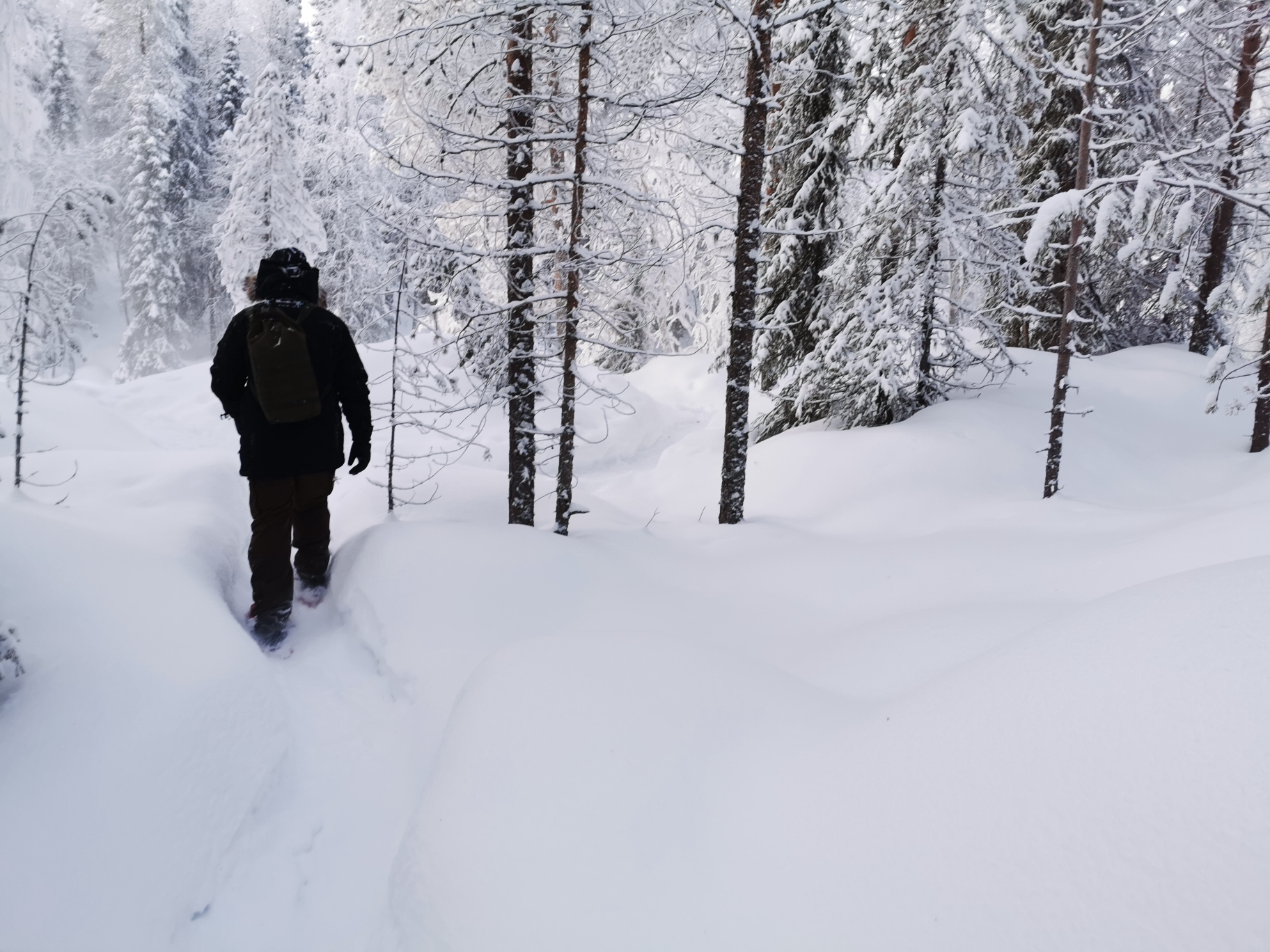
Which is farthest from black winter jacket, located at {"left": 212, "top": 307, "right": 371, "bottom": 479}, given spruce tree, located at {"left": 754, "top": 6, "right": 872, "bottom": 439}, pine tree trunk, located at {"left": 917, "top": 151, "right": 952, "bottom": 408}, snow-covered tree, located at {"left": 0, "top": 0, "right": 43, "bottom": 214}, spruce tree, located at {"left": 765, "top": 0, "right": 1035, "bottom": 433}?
pine tree trunk, located at {"left": 917, "top": 151, "right": 952, "bottom": 408}

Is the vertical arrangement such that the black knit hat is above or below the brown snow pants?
above

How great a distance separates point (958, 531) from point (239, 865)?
726 centimetres

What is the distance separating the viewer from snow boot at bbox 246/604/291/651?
4770 millimetres

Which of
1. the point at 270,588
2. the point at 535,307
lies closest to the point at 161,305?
the point at 535,307

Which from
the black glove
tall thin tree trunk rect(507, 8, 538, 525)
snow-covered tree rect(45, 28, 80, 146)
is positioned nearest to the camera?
the black glove

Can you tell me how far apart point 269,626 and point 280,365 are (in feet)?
5.88

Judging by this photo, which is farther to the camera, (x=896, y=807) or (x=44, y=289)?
(x=44, y=289)

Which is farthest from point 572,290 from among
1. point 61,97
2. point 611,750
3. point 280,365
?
point 61,97

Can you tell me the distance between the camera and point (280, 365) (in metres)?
4.72

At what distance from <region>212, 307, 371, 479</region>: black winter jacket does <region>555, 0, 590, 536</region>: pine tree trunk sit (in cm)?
232

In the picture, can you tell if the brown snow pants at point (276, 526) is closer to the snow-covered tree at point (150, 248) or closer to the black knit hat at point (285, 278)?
the black knit hat at point (285, 278)

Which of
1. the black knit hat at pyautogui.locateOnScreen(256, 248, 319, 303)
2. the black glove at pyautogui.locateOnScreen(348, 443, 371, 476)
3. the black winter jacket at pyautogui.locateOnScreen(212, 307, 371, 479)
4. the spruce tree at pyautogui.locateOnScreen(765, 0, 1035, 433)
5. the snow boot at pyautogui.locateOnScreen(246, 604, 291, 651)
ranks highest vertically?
the spruce tree at pyautogui.locateOnScreen(765, 0, 1035, 433)

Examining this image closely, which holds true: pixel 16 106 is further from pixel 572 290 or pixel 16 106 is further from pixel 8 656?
pixel 8 656

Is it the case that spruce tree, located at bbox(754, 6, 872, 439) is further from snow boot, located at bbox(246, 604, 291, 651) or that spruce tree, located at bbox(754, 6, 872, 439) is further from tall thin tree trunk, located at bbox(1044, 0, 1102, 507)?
snow boot, located at bbox(246, 604, 291, 651)
